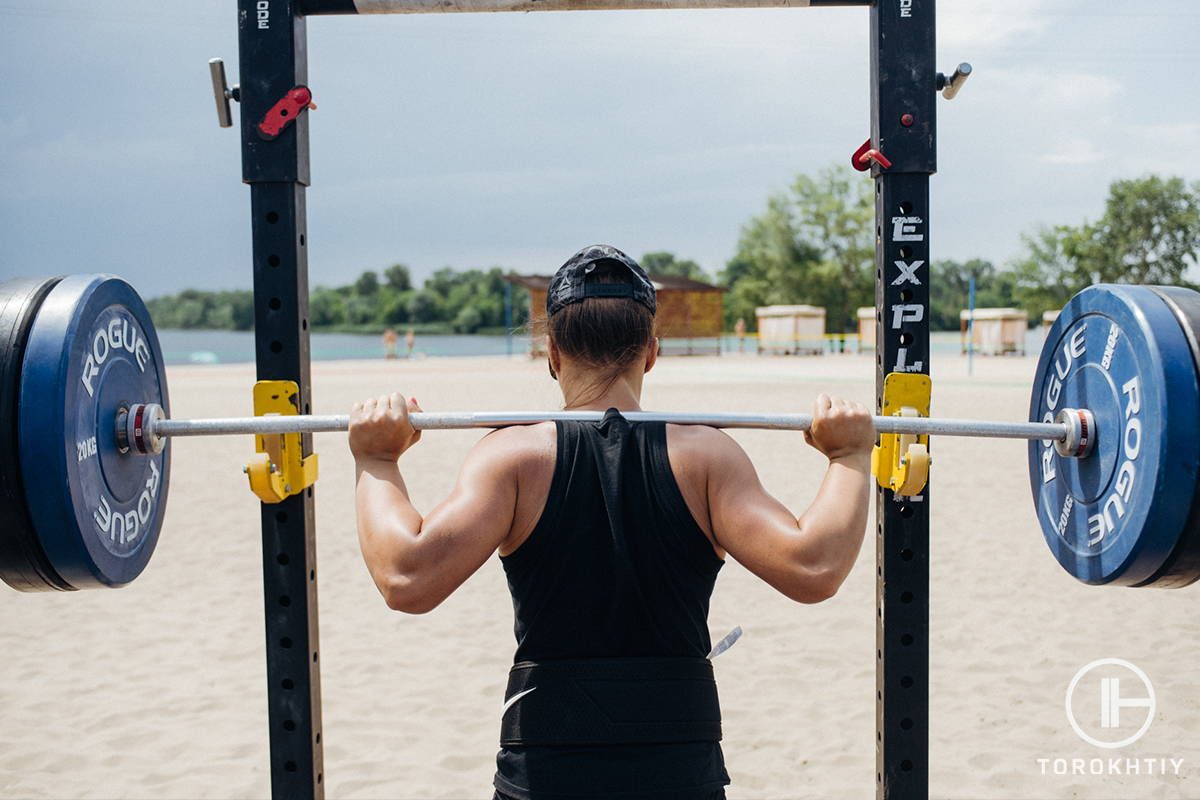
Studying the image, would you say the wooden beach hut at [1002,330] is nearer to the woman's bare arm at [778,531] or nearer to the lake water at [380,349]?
the lake water at [380,349]

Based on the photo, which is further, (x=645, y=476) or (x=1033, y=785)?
(x=1033, y=785)

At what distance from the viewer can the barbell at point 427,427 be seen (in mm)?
1603

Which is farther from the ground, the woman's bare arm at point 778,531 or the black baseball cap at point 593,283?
the black baseball cap at point 593,283

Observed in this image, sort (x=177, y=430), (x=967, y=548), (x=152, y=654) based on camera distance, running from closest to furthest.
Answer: (x=177, y=430) → (x=152, y=654) → (x=967, y=548)

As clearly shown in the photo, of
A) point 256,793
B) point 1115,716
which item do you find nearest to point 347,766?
point 256,793

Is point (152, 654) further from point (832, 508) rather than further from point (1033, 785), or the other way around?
point (832, 508)

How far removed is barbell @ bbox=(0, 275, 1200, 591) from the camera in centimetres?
160

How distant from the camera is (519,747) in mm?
1239

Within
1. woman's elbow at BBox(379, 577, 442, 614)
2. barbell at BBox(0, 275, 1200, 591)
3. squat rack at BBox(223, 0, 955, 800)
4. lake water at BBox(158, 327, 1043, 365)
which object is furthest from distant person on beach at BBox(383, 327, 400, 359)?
woman's elbow at BBox(379, 577, 442, 614)

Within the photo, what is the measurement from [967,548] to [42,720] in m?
4.70

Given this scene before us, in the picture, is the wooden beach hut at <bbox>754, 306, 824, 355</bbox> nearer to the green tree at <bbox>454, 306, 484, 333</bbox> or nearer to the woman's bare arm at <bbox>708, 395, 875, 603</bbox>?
the green tree at <bbox>454, 306, 484, 333</bbox>

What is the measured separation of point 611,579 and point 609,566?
16 mm

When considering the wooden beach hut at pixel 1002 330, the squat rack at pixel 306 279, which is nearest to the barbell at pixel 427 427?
the squat rack at pixel 306 279

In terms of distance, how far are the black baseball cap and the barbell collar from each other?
0.52 feet
